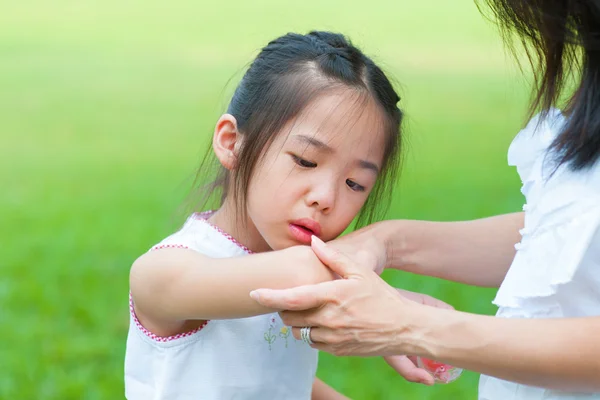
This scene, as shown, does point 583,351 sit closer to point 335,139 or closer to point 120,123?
point 335,139

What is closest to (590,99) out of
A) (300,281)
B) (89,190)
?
(300,281)

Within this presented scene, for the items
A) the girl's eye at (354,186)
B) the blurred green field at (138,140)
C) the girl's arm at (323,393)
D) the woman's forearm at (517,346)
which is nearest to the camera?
the woman's forearm at (517,346)

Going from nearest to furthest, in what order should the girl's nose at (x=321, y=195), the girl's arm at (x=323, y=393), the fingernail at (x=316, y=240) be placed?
1. the fingernail at (x=316, y=240)
2. the girl's nose at (x=321, y=195)
3. the girl's arm at (x=323, y=393)

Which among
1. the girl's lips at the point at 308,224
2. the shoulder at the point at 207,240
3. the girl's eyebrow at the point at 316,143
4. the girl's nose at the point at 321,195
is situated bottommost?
the shoulder at the point at 207,240

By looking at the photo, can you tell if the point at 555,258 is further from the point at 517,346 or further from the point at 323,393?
the point at 323,393

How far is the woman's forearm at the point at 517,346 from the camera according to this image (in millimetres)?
2162

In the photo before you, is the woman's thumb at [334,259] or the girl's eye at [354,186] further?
the girl's eye at [354,186]

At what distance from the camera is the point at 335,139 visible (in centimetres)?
251

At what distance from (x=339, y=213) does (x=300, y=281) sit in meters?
0.31

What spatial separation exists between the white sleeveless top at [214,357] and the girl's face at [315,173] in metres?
0.19

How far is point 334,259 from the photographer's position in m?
2.36

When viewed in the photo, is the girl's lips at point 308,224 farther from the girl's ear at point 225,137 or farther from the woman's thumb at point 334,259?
the girl's ear at point 225,137

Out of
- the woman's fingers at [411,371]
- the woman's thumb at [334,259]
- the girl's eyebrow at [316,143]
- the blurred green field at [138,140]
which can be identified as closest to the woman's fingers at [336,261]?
the woman's thumb at [334,259]

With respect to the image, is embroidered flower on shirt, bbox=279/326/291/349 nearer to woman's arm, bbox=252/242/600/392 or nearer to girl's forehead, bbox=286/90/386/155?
woman's arm, bbox=252/242/600/392
